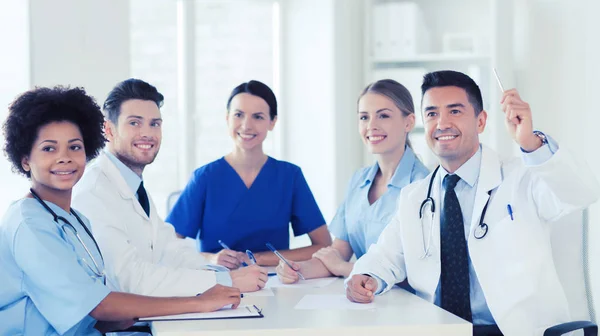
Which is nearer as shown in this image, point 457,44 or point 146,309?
point 146,309

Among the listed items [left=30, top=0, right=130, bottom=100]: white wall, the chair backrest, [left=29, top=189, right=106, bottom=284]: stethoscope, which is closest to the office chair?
the chair backrest

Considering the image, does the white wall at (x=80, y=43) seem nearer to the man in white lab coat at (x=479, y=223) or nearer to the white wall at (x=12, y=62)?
the white wall at (x=12, y=62)

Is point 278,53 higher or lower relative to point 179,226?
higher

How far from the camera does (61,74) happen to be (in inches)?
123

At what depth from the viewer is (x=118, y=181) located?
2307 mm

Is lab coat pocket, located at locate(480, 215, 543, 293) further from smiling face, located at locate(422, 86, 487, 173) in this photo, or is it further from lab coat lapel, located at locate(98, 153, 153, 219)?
lab coat lapel, located at locate(98, 153, 153, 219)

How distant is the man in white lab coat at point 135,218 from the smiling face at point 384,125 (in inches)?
29.4

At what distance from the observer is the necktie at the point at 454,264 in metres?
2.08

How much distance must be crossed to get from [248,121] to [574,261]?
1.46 metres

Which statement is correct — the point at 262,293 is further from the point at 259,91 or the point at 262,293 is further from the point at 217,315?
the point at 259,91

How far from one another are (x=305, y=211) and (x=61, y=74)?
3.79 ft

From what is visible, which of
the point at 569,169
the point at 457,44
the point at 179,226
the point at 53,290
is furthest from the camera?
the point at 457,44

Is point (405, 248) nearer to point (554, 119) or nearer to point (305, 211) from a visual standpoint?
point (305, 211)

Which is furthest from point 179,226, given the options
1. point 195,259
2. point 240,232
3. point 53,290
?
point 53,290
